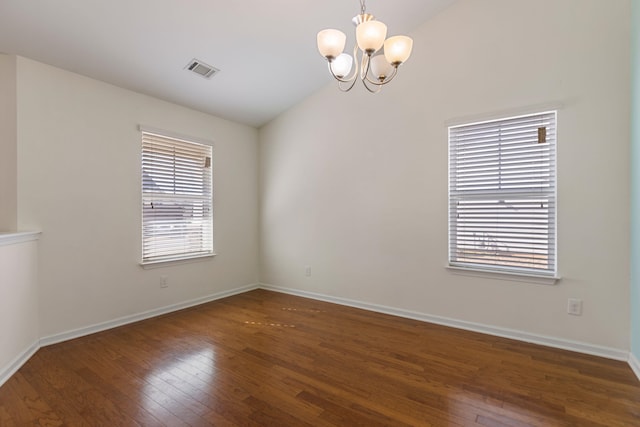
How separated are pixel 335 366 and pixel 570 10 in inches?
138

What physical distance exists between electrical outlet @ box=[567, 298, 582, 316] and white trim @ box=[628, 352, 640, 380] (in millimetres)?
400

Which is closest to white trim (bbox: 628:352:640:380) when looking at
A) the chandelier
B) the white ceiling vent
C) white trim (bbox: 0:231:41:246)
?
the chandelier

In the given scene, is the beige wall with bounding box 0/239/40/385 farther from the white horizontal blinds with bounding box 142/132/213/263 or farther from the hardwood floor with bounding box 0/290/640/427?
the white horizontal blinds with bounding box 142/132/213/263

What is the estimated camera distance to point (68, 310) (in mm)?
2945

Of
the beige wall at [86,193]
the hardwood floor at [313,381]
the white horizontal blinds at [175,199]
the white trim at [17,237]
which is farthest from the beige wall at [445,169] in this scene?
the white trim at [17,237]

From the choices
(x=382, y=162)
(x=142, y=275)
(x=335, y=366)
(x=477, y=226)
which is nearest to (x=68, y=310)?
(x=142, y=275)

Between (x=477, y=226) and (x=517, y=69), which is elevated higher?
(x=517, y=69)

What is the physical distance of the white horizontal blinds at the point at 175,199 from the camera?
11.8 ft

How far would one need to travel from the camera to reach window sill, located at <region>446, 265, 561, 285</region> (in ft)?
9.09

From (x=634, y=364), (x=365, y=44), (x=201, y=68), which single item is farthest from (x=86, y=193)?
(x=634, y=364)

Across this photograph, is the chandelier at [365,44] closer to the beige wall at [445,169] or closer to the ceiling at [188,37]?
the ceiling at [188,37]

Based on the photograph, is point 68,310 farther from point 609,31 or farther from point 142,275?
point 609,31

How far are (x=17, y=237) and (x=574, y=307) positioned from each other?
4492 mm

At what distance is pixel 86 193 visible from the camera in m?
3.05
